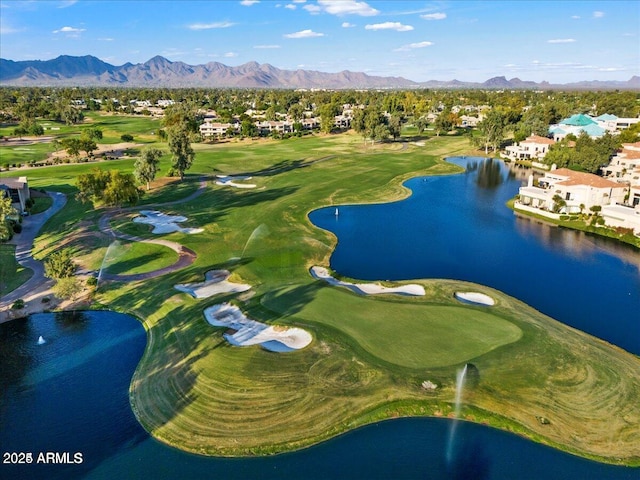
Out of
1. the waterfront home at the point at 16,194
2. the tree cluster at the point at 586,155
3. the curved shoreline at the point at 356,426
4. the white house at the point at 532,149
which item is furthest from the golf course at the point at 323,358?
the white house at the point at 532,149

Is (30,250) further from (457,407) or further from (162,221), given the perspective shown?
(457,407)

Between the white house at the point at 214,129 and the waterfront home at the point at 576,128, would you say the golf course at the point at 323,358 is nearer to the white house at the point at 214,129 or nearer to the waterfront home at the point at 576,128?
the white house at the point at 214,129

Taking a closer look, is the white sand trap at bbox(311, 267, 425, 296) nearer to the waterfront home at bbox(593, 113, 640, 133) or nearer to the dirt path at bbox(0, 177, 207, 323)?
the dirt path at bbox(0, 177, 207, 323)

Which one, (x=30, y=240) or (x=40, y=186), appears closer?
(x=30, y=240)

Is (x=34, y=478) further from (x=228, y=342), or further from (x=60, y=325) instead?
(x=60, y=325)

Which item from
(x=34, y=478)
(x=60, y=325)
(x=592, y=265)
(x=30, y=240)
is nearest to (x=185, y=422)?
(x=34, y=478)

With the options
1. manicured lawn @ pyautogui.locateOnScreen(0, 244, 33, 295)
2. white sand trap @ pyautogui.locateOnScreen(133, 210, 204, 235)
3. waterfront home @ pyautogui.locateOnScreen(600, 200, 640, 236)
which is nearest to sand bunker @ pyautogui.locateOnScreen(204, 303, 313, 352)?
manicured lawn @ pyautogui.locateOnScreen(0, 244, 33, 295)

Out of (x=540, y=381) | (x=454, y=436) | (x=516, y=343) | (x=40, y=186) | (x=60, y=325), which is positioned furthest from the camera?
(x=40, y=186)

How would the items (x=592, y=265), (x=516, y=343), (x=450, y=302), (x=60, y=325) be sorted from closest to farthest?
(x=516, y=343)
(x=60, y=325)
(x=450, y=302)
(x=592, y=265)
